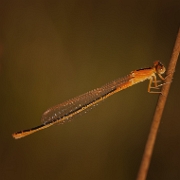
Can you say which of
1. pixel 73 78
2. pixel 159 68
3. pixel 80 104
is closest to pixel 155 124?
pixel 159 68

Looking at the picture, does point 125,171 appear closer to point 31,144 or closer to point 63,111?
point 63,111

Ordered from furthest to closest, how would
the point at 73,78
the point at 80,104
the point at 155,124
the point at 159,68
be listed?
the point at 73,78
the point at 80,104
the point at 159,68
the point at 155,124

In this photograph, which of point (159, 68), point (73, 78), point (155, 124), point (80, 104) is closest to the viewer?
point (155, 124)

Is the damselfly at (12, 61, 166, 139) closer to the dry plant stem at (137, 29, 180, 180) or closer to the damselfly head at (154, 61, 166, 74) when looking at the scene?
the damselfly head at (154, 61, 166, 74)

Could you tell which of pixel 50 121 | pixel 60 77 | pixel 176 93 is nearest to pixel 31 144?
pixel 50 121

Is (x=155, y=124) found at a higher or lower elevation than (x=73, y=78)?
lower

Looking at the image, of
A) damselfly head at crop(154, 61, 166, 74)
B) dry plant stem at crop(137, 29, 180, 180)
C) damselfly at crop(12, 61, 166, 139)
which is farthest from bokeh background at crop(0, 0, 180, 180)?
dry plant stem at crop(137, 29, 180, 180)

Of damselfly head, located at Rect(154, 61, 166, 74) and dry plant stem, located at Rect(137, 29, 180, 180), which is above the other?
damselfly head, located at Rect(154, 61, 166, 74)

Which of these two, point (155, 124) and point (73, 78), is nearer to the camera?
point (155, 124)

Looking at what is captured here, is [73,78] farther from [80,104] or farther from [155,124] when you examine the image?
[155,124]
